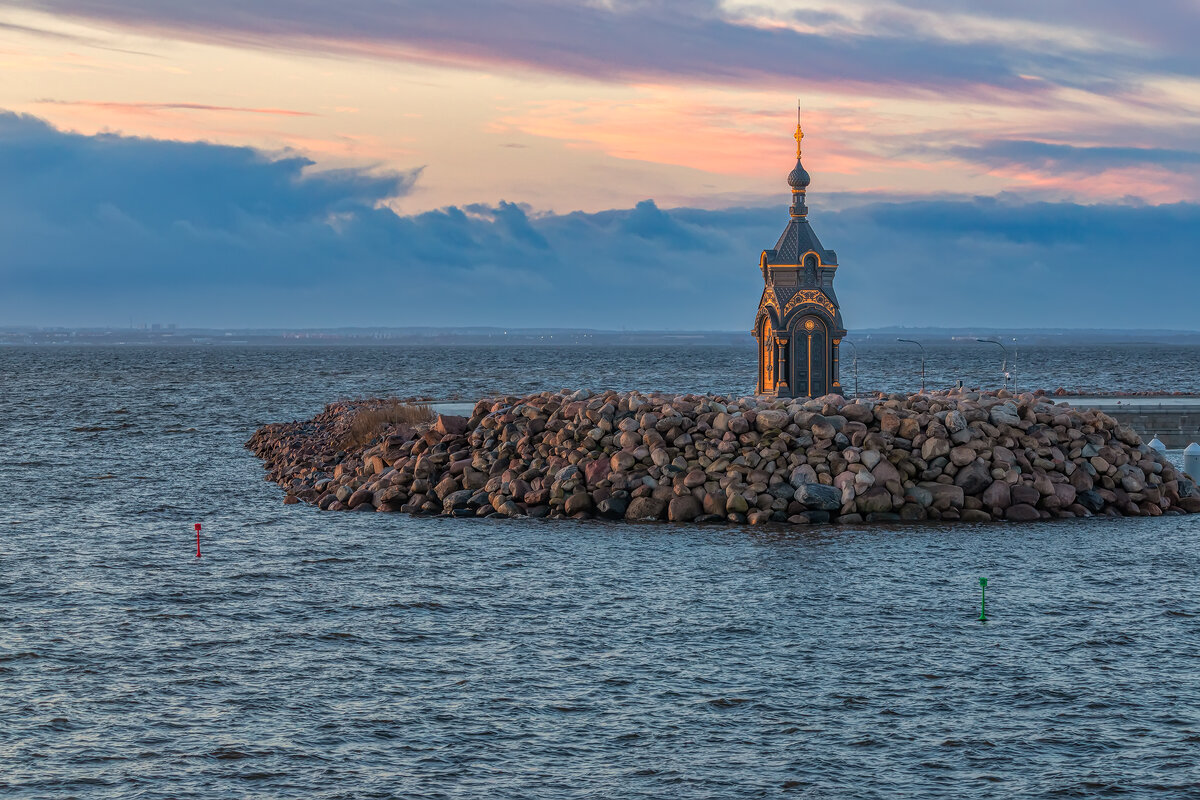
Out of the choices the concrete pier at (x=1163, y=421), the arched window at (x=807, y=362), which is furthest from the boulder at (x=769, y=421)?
the concrete pier at (x=1163, y=421)

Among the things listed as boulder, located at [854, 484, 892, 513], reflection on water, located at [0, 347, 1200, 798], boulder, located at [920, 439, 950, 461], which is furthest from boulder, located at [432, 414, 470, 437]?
boulder, located at [920, 439, 950, 461]

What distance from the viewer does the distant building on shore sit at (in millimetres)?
40844

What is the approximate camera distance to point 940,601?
852 inches

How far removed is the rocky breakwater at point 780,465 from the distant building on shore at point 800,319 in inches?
262

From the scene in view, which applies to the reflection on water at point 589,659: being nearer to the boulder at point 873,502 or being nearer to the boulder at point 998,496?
the boulder at point 873,502

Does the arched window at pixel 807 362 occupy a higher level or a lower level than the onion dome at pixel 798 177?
lower

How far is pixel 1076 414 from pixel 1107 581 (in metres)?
11.3

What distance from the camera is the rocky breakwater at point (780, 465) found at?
2980 centimetres

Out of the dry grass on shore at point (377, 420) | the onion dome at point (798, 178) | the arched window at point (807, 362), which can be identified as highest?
the onion dome at point (798, 178)

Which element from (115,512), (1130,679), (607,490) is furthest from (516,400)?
(1130,679)

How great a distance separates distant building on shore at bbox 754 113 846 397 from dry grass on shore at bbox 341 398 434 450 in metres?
12.2

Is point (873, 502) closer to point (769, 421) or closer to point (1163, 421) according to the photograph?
point (769, 421)

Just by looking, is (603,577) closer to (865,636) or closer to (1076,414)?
(865,636)

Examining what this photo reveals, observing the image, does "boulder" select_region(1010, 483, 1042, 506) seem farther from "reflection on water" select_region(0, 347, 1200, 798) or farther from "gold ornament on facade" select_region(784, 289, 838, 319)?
"gold ornament on facade" select_region(784, 289, 838, 319)
